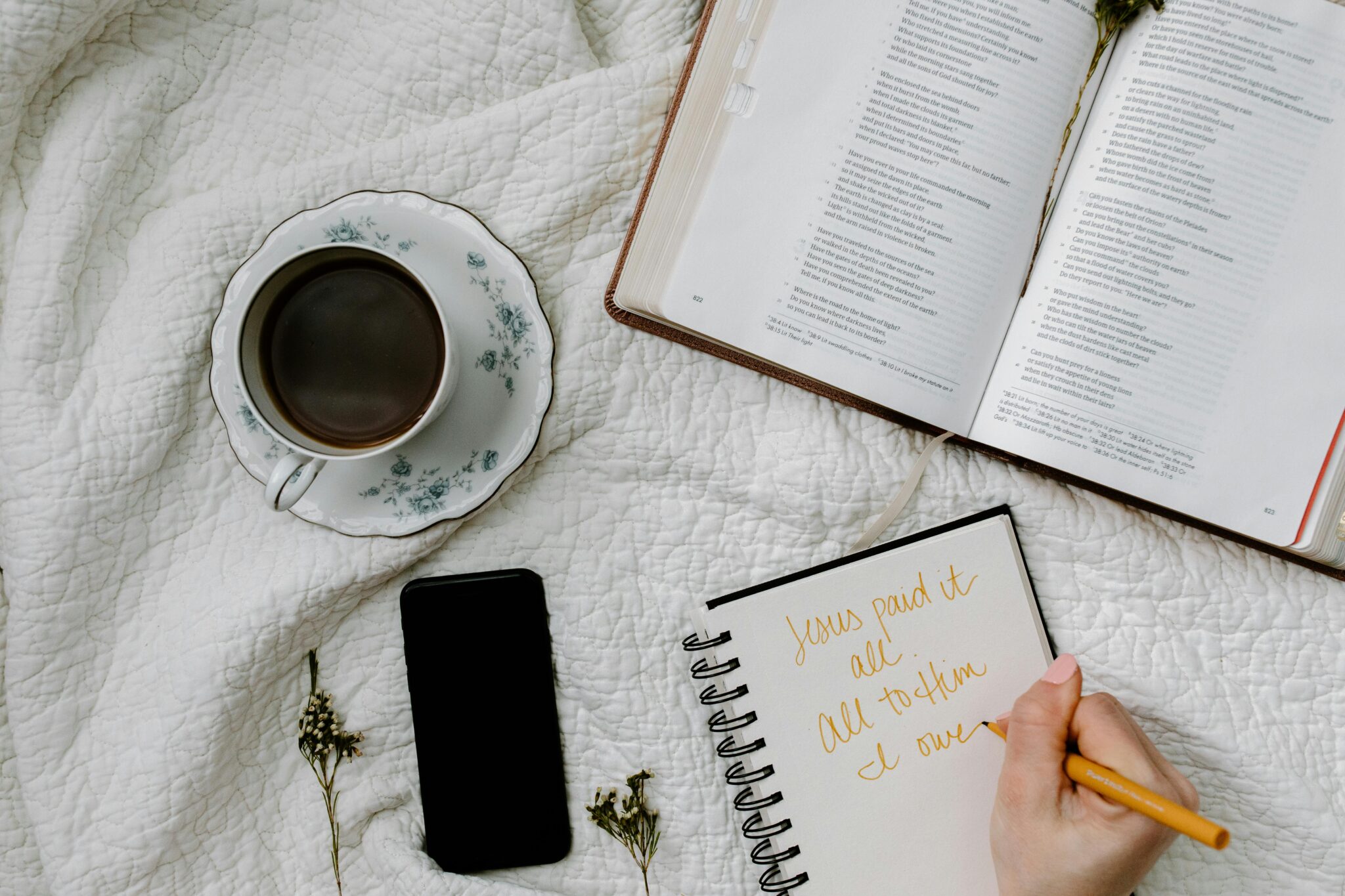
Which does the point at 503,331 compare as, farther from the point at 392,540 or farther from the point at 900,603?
the point at 900,603

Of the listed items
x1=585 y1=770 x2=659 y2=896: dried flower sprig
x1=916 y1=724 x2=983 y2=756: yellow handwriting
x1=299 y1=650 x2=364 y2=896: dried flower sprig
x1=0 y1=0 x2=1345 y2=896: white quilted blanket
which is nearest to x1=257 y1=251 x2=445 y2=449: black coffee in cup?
x1=0 y1=0 x2=1345 y2=896: white quilted blanket

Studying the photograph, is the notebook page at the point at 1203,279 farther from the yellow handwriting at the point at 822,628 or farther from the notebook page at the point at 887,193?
the yellow handwriting at the point at 822,628

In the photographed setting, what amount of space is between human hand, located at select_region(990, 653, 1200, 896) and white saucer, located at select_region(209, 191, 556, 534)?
1.32ft

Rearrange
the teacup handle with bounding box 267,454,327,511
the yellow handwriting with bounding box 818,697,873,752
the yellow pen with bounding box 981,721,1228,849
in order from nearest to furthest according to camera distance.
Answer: the yellow pen with bounding box 981,721,1228,849 → the teacup handle with bounding box 267,454,327,511 → the yellow handwriting with bounding box 818,697,873,752

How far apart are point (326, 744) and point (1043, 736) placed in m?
0.54

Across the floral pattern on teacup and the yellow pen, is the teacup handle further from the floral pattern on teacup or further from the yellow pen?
the yellow pen

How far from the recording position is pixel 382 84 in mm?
700


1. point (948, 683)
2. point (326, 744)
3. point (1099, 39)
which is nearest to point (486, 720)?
point (326, 744)

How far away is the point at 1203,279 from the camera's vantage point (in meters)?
0.60

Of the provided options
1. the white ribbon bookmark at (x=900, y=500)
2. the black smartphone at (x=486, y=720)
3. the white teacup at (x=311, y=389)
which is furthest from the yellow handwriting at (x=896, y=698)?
the white teacup at (x=311, y=389)

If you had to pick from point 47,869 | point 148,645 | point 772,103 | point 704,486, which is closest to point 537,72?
point 772,103

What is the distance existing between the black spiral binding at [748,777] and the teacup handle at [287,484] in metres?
0.30

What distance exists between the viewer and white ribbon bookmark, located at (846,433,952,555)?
2.21 ft

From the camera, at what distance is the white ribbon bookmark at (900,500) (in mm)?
675
